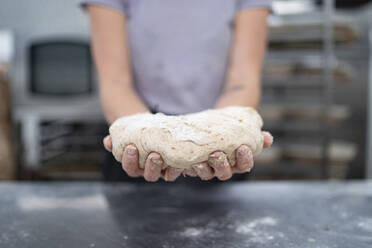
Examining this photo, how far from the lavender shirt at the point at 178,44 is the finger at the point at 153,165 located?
1.53 ft

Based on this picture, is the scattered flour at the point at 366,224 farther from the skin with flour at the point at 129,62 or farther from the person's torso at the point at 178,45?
the person's torso at the point at 178,45

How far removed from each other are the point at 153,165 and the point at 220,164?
0.14m

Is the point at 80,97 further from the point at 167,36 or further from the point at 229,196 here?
the point at 229,196

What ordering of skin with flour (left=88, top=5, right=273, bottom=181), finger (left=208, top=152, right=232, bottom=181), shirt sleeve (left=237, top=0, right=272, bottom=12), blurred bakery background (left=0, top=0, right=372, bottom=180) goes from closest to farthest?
finger (left=208, top=152, right=232, bottom=181) → skin with flour (left=88, top=5, right=273, bottom=181) → shirt sleeve (left=237, top=0, right=272, bottom=12) → blurred bakery background (left=0, top=0, right=372, bottom=180)

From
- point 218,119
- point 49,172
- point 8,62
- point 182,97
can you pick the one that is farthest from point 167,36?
point 8,62

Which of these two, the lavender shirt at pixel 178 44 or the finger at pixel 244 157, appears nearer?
the finger at pixel 244 157

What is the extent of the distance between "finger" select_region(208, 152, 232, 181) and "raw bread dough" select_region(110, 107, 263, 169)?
15mm

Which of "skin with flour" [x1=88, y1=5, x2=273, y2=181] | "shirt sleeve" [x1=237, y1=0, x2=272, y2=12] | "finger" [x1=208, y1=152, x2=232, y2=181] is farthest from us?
"shirt sleeve" [x1=237, y1=0, x2=272, y2=12]

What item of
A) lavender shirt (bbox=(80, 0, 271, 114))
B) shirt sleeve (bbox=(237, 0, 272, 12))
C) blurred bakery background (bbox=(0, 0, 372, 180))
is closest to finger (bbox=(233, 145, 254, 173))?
lavender shirt (bbox=(80, 0, 271, 114))

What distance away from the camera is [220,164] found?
669 millimetres

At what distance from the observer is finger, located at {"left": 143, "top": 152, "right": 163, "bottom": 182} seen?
67cm

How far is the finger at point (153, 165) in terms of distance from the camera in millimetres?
674

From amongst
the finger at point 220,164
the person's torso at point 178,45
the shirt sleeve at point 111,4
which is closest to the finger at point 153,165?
the finger at point 220,164

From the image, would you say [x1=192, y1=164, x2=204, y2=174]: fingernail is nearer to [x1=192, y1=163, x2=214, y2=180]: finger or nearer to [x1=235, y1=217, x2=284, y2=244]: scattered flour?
[x1=192, y1=163, x2=214, y2=180]: finger
